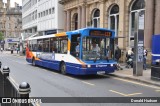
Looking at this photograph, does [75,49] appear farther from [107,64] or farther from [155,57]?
[155,57]

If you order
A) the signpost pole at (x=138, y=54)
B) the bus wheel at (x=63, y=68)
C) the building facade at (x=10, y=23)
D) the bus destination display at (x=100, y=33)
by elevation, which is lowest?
the bus wheel at (x=63, y=68)

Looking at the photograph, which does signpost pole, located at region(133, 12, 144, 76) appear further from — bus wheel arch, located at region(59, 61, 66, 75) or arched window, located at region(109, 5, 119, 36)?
arched window, located at region(109, 5, 119, 36)

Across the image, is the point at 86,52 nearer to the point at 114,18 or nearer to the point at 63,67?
the point at 63,67

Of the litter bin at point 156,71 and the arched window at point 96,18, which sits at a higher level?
the arched window at point 96,18

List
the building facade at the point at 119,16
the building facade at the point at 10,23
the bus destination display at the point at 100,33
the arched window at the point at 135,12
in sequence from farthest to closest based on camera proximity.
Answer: the building facade at the point at 10,23 < the arched window at the point at 135,12 < the building facade at the point at 119,16 < the bus destination display at the point at 100,33

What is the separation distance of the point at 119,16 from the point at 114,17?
1927 mm

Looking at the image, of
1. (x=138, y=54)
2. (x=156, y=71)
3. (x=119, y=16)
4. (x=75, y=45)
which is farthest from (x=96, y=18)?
(x=156, y=71)

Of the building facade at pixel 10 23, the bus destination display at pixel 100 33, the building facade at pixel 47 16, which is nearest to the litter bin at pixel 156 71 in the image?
the bus destination display at pixel 100 33

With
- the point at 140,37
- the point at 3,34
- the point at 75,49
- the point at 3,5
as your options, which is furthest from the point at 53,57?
the point at 3,5

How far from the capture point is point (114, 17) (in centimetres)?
2803

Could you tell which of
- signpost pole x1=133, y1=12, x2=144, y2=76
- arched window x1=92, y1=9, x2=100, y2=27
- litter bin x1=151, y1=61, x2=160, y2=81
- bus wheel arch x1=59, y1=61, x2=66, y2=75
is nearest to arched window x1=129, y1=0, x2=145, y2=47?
arched window x1=92, y1=9, x2=100, y2=27

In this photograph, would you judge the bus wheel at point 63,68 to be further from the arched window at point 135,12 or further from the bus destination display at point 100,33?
the arched window at point 135,12

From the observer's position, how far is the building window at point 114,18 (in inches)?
1088

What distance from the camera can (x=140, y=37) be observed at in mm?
15039
